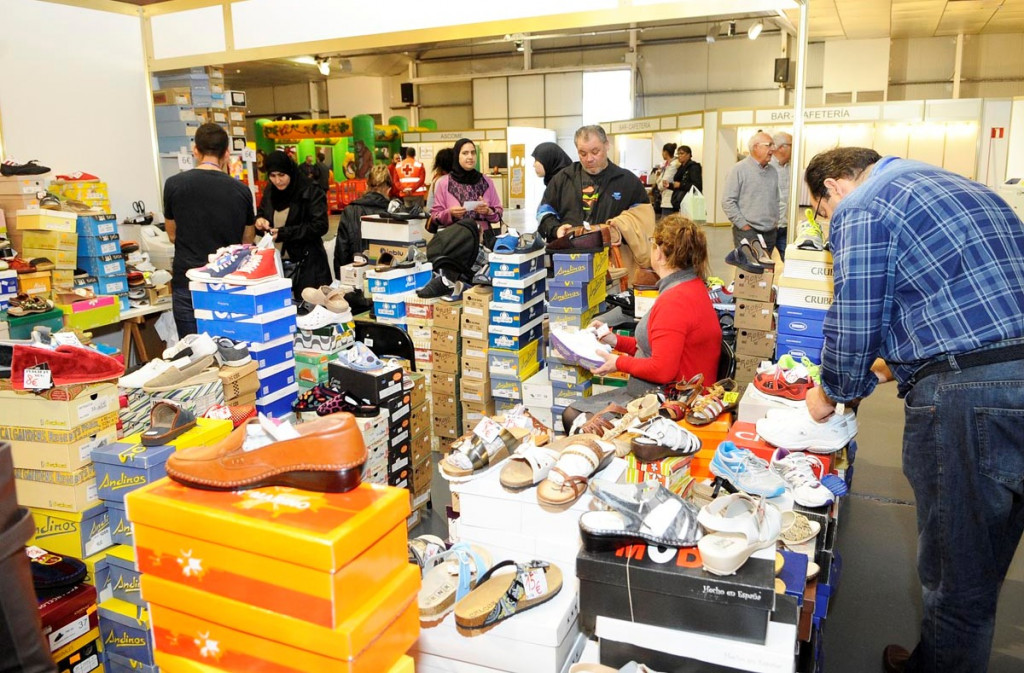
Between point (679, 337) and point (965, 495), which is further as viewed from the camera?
point (679, 337)

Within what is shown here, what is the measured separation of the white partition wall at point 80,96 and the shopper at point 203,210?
2615mm

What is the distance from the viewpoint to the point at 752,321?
181 inches

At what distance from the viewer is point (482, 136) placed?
831 inches

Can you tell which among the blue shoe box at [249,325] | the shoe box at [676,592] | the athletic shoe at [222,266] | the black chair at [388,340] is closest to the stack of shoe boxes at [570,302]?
the black chair at [388,340]

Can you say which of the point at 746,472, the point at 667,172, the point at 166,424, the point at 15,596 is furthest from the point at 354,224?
the point at 667,172

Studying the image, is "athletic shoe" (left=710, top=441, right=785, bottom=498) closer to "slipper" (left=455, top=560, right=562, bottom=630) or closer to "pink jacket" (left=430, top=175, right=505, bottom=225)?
"slipper" (left=455, top=560, right=562, bottom=630)

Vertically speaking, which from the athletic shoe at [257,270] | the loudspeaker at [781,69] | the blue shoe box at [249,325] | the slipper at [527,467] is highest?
the loudspeaker at [781,69]

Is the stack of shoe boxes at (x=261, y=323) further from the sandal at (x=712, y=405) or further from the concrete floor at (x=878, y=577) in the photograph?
the sandal at (x=712, y=405)

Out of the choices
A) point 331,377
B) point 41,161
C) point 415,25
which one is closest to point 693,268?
point 331,377

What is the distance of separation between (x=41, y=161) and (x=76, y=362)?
14.6 ft

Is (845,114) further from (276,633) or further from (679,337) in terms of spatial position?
(276,633)

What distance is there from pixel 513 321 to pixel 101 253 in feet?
10.6

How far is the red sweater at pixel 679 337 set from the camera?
3.23 m

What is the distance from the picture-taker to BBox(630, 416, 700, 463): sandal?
8.39 ft
